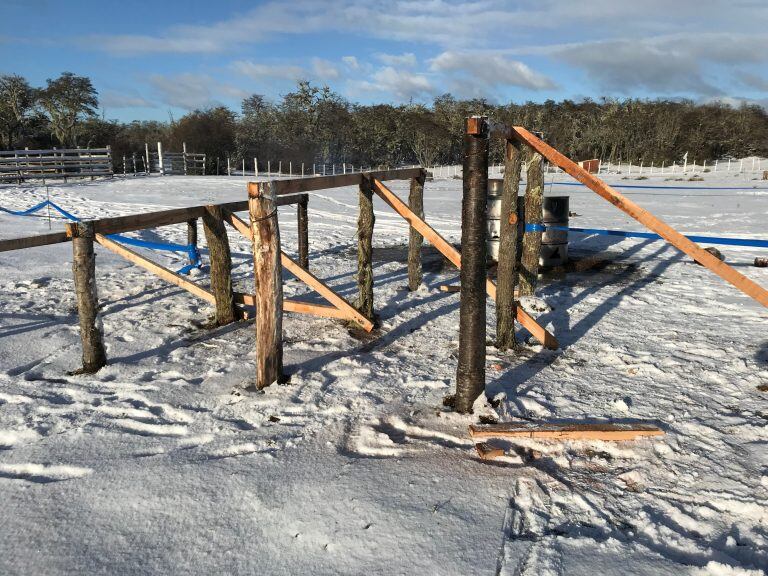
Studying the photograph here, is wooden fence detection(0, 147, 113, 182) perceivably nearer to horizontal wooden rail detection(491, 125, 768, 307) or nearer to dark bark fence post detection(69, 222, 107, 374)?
dark bark fence post detection(69, 222, 107, 374)

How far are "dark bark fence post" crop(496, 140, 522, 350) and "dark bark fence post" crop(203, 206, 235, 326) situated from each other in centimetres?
264

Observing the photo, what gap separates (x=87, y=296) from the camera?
4270 mm

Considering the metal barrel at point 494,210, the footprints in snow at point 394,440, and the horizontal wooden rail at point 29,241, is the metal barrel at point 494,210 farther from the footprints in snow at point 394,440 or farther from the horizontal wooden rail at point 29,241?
the horizontal wooden rail at point 29,241

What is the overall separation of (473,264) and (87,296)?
287cm

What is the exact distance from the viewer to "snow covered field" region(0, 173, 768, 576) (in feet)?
7.86

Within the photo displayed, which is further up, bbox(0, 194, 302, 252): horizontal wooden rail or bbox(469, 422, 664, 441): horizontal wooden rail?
bbox(0, 194, 302, 252): horizontal wooden rail

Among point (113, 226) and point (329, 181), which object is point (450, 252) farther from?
point (113, 226)

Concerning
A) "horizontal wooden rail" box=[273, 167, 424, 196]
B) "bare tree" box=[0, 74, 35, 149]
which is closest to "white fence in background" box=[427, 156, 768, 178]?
"bare tree" box=[0, 74, 35, 149]

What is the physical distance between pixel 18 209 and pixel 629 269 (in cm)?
1348

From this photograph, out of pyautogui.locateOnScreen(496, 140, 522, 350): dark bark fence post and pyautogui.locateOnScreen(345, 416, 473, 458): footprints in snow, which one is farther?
pyautogui.locateOnScreen(496, 140, 522, 350): dark bark fence post

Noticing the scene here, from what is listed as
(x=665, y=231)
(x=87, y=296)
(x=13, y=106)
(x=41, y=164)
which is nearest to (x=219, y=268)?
(x=87, y=296)

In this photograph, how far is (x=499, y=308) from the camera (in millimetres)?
5020

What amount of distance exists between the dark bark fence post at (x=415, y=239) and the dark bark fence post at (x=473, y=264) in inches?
125

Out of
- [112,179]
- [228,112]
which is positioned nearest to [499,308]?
[112,179]
